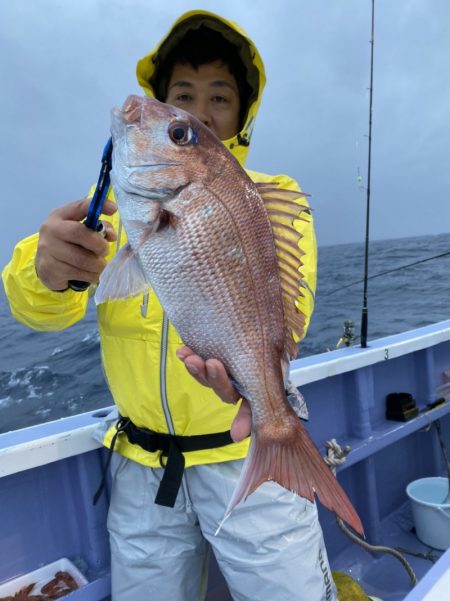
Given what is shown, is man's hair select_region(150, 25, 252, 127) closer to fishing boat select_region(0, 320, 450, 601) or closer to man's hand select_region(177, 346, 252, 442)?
man's hand select_region(177, 346, 252, 442)

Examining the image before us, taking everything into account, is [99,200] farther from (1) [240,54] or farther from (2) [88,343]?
(2) [88,343]

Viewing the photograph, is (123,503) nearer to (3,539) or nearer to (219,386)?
(3,539)

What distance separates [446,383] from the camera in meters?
3.93

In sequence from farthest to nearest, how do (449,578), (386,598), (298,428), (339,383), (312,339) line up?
1. (312,339)
2. (339,383)
3. (386,598)
4. (298,428)
5. (449,578)

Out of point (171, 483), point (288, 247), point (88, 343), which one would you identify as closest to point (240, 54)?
point (288, 247)

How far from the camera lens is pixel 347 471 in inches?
130

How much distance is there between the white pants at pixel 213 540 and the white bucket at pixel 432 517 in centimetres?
151

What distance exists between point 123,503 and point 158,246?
1188 millimetres

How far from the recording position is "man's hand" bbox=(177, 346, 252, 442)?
131 cm

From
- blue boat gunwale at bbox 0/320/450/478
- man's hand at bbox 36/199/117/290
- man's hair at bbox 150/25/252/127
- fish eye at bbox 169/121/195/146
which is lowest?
blue boat gunwale at bbox 0/320/450/478

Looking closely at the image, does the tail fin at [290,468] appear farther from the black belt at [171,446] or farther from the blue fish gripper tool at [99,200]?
the blue fish gripper tool at [99,200]

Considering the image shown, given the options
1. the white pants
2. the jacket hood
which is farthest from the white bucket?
the jacket hood

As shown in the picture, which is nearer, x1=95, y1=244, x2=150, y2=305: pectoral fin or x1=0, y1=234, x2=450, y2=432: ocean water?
x1=95, y1=244, x2=150, y2=305: pectoral fin

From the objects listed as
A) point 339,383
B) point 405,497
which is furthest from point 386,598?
point 339,383
